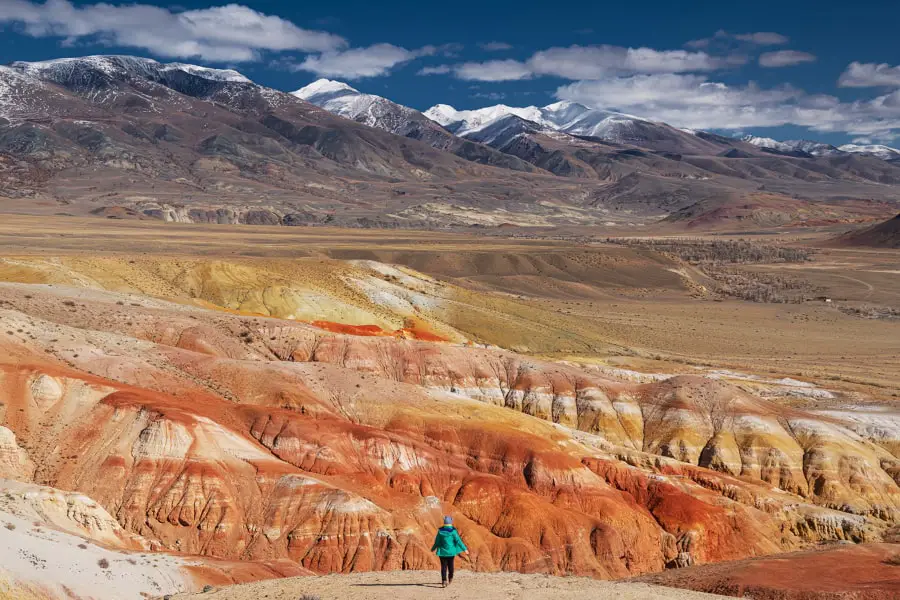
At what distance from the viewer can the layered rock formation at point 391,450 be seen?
1294 inches

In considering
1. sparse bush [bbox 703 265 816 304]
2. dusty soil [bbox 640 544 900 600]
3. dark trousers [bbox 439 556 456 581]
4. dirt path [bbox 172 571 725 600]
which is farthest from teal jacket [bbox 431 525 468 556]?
sparse bush [bbox 703 265 816 304]

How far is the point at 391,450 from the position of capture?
39.6 metres

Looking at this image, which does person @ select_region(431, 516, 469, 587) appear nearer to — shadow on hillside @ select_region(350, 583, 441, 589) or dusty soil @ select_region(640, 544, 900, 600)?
shadow on hillside @ select_region(350, 583, 441, 589)

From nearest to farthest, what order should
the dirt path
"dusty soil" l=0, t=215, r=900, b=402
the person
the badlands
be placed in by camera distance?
the dirt path < the person < the badlands < "dusty soil" l=0, t=215, r=900, b=402

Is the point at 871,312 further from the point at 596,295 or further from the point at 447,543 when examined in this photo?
the point at 447,543

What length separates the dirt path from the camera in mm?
19688

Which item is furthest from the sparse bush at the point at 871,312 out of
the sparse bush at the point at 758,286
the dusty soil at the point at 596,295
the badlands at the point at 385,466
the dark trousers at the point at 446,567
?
the dark trousers at the point at 446,567

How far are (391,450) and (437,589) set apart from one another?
19.3 metres

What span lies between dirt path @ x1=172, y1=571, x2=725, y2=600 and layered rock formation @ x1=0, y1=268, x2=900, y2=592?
11.0m

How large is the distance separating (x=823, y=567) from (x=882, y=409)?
133ft

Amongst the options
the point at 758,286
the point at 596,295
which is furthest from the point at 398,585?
the point at 758,286

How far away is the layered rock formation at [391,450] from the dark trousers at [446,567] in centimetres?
Answer: 1288

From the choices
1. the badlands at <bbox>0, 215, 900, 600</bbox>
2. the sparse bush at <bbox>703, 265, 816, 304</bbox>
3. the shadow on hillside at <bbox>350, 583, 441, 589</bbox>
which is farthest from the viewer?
the sparse bush at <bbox>703, 265, 816, 304</bbox>

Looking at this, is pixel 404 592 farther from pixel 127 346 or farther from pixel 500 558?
pixel 127 346
